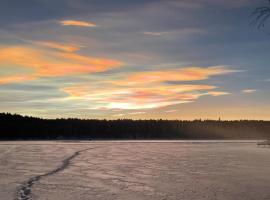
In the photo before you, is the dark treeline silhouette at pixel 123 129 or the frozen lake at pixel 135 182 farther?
the dark treeline silhouette at pixel 123 129

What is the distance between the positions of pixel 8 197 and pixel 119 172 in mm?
8084

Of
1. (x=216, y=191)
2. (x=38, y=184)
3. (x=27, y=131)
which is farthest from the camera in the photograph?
(x=27, y=131)

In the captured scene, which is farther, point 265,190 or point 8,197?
point 265,190

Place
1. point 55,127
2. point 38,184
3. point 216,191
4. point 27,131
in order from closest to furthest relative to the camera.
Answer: point 216,191, point 38,184, point 27,131, point 55,127

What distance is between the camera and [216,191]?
649 inches

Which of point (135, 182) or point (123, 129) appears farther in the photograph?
point (123, 129)

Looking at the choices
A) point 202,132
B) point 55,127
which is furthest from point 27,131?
point 202,132

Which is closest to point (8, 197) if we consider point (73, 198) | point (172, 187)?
point (73, 198)

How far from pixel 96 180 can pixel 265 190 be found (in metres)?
6.50

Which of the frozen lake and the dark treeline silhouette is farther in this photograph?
the dark treeline silhouette

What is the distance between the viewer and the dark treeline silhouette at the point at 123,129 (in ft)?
389

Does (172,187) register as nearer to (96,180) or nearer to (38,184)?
(96,180)

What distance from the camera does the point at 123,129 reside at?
424 feet

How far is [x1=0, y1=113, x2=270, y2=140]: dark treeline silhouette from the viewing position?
119 meters
